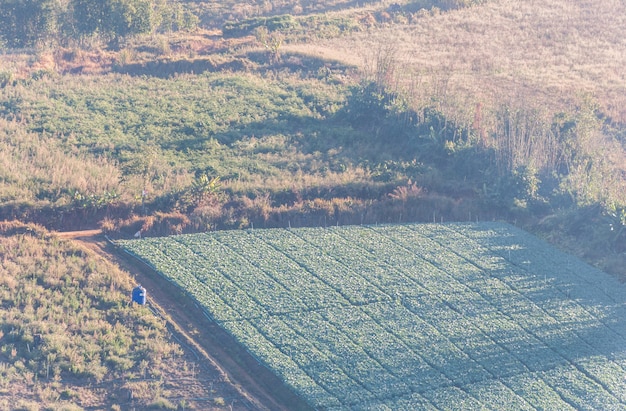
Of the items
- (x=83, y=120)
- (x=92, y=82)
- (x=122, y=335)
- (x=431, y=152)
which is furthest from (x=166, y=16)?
(x=122, y=335)

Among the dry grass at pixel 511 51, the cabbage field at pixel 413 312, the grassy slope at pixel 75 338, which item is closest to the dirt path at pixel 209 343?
the cabbage field at pixel 413 312

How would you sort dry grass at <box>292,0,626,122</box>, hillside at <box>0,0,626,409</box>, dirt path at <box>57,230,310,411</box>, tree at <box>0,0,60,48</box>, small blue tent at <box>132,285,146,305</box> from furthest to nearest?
tree at <box>0,0,60,48</box> → dry grass at <box>292,0,626,122</box> → hillside at <box>0,0,626,409</box> → small blue tent at <box>132,285,146,305</box> → dirt path at <box>57,230,310,411</box>

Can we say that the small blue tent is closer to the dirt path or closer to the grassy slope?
the grassy slope

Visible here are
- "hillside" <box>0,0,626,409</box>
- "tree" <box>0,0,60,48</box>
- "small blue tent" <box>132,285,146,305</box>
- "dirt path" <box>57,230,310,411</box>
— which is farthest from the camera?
"tree" <box>0,0,60,48</box>

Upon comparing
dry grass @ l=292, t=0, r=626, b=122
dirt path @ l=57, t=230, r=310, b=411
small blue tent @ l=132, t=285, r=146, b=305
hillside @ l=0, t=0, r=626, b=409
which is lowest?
dirt path @ l=57, t=230, r=310, b=411

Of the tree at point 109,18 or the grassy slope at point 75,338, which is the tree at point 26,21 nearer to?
the tree at point 109,18

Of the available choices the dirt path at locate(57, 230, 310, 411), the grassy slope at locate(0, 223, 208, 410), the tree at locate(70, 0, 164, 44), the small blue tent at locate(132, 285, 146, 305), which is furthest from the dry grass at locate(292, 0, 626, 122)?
the grassy slope at locate(0, 223, 208, 410)

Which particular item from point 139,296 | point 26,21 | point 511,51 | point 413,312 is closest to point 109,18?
point 26,21

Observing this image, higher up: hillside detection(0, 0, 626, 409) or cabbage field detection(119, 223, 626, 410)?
hillside detection(0, 0, 626, 409)
